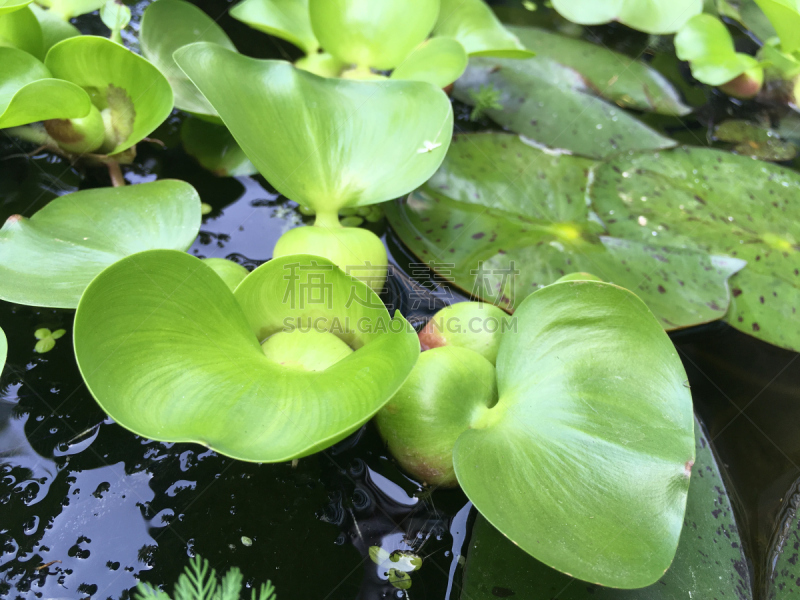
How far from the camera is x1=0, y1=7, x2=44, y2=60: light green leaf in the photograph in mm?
1161

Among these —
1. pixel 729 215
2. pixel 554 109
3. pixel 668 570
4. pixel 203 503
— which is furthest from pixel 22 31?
pixel 729 215

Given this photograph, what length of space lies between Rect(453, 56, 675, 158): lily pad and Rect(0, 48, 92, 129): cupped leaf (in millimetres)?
1074

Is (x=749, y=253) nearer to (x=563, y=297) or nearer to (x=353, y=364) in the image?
(x=563, y=297)

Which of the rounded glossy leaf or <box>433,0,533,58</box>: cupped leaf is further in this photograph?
<box>433,0,533,58</box>: cupped leaf

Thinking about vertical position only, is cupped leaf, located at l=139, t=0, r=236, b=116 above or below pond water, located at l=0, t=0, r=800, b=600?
above

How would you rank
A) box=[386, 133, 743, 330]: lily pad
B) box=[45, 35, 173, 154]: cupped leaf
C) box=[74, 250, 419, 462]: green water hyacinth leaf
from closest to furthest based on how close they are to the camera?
1. box=[74, 250, 419, 462]: green water hyacinth leaf
2. box=[45, 35, 173, 154]: cupped leaf
3. box=[386, 133, 743, 330]: lily pad


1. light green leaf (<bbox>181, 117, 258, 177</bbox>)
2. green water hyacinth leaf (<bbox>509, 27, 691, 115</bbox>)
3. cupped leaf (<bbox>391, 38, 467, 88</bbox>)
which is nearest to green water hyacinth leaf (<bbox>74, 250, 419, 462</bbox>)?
light green leaf (<bbox>181, 117, 258, 177</bbox>)

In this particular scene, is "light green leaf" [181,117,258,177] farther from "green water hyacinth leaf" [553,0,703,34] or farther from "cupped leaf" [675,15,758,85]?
"cupped leaf" [675,15,758,85]

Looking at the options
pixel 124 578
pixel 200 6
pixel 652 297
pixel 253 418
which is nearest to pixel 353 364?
pixel 253 418

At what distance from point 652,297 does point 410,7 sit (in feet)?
3.23

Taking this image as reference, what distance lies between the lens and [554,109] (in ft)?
5.66

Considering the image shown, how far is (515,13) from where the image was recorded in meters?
2.09

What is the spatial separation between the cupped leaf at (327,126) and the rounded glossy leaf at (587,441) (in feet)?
1.39

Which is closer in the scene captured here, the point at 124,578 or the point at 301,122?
the point at 124,578
